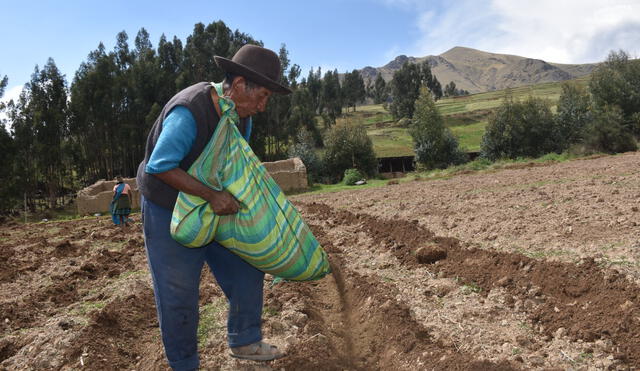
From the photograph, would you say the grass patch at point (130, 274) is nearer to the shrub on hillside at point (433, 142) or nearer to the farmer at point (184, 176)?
the farmer at point (184, 176)

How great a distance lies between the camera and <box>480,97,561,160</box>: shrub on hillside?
1378 inches

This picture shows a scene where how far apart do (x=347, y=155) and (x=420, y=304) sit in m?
31.4

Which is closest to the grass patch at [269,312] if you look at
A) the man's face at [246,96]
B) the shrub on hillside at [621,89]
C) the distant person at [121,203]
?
the man's face at [246,96]

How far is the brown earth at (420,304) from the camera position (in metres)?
3.60

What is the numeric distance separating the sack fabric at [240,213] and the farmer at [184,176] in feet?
0.19

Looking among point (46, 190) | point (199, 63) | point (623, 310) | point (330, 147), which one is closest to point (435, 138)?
point (330, 147)

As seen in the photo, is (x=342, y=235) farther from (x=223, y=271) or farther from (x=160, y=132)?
(x=160, y=132)

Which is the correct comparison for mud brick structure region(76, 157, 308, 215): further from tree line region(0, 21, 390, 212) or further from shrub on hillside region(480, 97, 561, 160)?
shrub on hillside region(480, 97, 561, 160)

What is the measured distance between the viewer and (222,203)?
2.83 metres

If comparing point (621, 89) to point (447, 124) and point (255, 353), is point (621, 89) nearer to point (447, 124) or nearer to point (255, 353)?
point (447, 124)

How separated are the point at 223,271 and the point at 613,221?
532 centimetres

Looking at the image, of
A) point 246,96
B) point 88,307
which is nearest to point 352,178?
point 88,307

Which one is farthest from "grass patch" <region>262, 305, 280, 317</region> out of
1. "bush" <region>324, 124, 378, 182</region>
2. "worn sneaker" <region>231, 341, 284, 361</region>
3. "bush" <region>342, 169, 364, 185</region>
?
"bush" <region>324, 124, 378, 182</region>

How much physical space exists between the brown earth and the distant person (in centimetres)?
517
